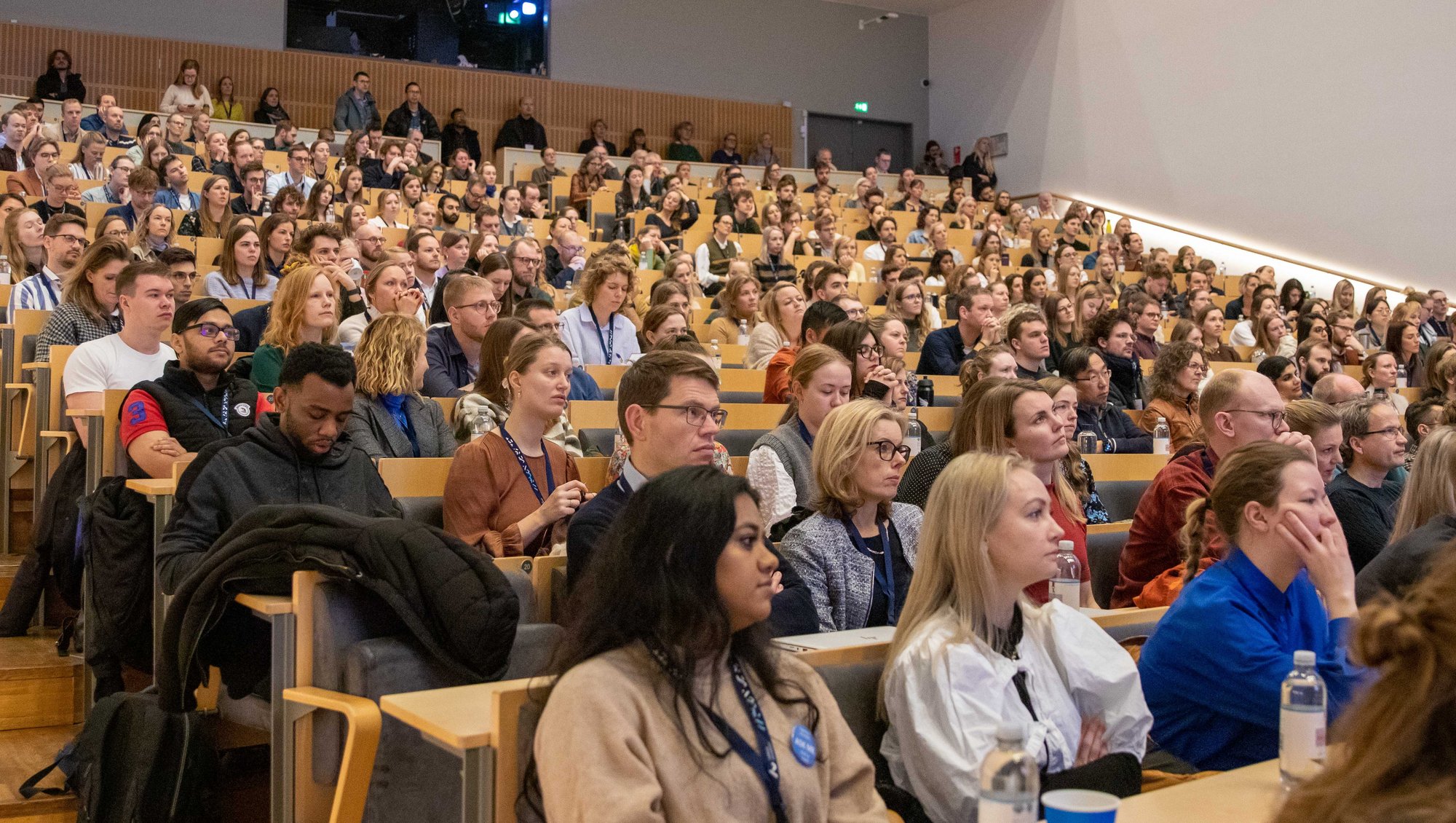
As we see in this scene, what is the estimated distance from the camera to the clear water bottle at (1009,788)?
4.31ft

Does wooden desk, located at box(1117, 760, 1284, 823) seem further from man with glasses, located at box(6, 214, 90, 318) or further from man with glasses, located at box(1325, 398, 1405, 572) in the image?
man with glasses, located at box(6, 214, 90, 318)

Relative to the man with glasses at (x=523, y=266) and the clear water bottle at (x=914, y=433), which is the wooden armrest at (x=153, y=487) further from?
the man with glasses at (x=523, y=266)

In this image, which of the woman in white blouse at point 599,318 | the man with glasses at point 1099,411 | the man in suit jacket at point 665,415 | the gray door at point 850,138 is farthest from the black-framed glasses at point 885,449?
the gray door at point 850,138

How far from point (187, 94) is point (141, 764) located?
995 centimetres

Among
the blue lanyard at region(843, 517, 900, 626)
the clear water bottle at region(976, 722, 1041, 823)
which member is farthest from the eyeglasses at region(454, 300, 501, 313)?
the clear water bottle at region(976, 722, 1041, 823)

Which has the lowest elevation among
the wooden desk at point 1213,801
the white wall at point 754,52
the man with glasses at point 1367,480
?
the wooden desk at point 1213,801

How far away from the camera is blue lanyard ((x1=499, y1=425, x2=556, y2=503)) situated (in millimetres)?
2994

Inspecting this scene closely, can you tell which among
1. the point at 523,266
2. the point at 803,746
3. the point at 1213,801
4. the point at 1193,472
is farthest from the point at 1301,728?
the point at 523,266

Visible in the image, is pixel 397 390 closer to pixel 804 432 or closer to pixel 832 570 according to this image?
pixel 804 432

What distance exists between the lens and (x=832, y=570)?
2361mm

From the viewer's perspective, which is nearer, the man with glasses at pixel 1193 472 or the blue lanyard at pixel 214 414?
the man with glasses at pixel 1193 472

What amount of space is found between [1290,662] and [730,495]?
96 cm

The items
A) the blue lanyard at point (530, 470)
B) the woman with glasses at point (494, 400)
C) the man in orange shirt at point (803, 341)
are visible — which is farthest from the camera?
the man in orange shirt at point (803, 341)

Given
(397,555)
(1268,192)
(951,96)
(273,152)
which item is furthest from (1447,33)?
(397,555)
